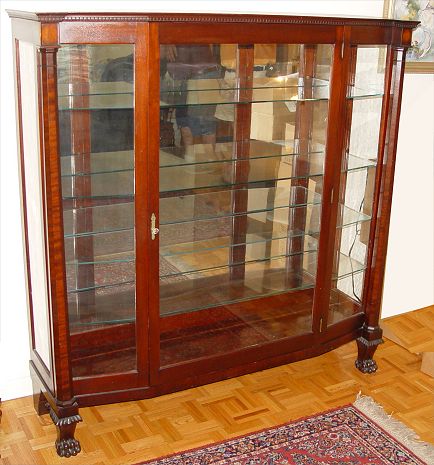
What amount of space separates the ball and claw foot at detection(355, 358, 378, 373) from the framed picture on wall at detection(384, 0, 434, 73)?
1459 millimetres

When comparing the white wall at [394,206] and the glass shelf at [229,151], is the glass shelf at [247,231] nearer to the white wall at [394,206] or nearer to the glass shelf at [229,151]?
the glass shelf at [229,151]

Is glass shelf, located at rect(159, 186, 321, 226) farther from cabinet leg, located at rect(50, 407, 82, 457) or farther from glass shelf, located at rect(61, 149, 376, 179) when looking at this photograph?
cabinet leg, located at rect(50, 407, 82, 457)

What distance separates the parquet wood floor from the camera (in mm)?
2791

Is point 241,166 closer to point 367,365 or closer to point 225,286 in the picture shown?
point 225,286

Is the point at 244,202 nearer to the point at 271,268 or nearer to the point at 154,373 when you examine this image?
the point at 271,268

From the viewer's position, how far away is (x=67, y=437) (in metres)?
2.71

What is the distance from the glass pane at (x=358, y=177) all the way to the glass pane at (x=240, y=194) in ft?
0.18

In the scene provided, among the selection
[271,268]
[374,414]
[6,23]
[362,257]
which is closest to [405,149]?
[362,257]

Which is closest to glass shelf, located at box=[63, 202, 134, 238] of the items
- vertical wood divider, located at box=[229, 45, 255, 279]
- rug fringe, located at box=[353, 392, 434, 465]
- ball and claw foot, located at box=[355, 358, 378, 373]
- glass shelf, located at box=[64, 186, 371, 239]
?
glass shelf, located at box=[64, 186, 371, 239]

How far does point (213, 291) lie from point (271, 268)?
28 cm

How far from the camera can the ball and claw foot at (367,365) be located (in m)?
3.40

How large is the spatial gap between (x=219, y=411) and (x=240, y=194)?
3.03 feet

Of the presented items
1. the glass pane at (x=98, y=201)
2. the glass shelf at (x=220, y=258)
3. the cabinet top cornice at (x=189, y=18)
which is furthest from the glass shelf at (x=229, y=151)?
the cabinet top cornice at (x=189, y=18)

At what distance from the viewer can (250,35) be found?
2553mm
